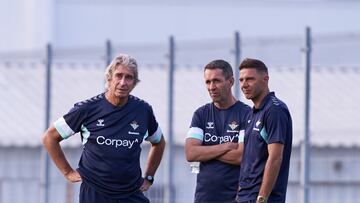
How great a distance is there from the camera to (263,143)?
8.93 meters

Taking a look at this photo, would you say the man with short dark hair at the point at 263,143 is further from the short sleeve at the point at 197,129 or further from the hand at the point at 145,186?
the hand at the point at 145,186

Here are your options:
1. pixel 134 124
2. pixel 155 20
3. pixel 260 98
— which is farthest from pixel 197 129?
pixel 155 20

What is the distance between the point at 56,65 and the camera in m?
15.4

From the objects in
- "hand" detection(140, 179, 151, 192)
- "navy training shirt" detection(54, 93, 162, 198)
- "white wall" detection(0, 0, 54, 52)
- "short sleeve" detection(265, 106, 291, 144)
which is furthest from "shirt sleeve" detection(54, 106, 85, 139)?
"white wall" detection(0, 0, 54, 52)

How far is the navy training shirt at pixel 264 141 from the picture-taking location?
29.0ft

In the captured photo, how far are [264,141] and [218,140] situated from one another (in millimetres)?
878

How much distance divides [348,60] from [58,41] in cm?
1039

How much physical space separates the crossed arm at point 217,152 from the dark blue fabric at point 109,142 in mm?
537

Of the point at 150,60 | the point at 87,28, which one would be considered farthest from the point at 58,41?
the point at 150,60

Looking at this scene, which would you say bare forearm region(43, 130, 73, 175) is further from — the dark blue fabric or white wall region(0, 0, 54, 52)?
white wall region(0, 0, 54, 52)

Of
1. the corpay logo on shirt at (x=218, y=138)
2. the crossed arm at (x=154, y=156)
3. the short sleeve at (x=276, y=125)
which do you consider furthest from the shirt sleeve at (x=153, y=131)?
the short sleeve at (x=276, y=125)

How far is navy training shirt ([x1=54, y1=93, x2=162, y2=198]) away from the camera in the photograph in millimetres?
9281

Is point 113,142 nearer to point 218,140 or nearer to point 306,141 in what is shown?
point 218,140

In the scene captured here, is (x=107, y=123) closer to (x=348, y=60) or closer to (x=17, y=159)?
(x=17, y=159)
